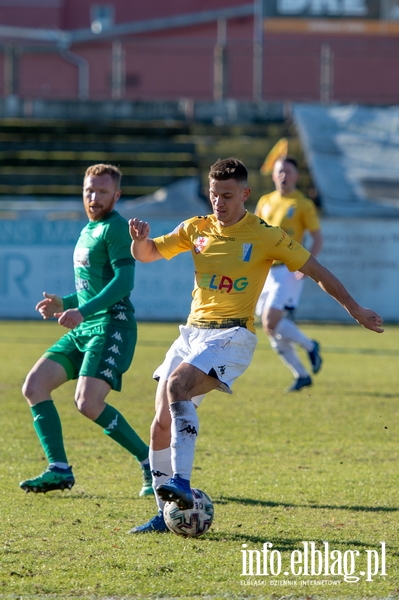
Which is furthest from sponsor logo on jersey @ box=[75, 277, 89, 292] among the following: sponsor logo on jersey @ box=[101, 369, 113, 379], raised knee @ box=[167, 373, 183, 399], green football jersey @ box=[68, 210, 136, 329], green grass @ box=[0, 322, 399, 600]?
raised knee @ box=[167, 373, 183, 399]

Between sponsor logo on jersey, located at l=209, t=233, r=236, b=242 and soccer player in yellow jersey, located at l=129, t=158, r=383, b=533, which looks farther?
sponsor logo on jersey, located at l=209, t=233, r=236, b=242

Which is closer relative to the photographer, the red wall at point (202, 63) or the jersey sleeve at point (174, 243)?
the jersey sleeve at point (174, 243)

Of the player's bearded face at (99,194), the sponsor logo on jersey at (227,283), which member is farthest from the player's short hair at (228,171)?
the player's bearded face at (99,194)

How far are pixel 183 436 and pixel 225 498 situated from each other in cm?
117

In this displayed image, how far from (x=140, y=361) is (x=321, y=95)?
17046mm

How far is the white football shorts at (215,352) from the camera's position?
17.1 feet

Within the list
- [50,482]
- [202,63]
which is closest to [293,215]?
[50,482]

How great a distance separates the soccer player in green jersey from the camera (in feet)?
20.4

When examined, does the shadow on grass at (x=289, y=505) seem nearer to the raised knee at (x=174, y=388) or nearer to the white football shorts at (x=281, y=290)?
the raised knee at (x=174, y=388)

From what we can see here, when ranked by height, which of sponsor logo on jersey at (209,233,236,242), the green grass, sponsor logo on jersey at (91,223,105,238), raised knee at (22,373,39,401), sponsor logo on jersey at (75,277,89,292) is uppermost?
sponsor logo on jersey at (209,233,236,242)

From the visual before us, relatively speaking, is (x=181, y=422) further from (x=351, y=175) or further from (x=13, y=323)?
(x=351, y=175)

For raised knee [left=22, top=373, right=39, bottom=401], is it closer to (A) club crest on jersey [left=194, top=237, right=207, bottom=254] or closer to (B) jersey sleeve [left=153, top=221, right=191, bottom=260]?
(B) jersey sleeve [left=153, top=221, right=191, bottom=260]

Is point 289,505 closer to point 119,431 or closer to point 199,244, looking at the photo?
point 119,431

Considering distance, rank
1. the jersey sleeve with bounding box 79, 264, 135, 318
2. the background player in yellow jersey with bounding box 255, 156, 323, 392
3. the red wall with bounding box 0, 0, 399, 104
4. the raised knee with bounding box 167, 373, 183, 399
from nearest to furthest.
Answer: the raised knee with bounding box 167, 373, 183, 399 → the jersey sleeve with bounding box 79, 264, 135, 318 → the background player in yellow jersey with bounding box 255, 156, 323, 392 → the red wall with bounding box 0, 0, 399, 104
